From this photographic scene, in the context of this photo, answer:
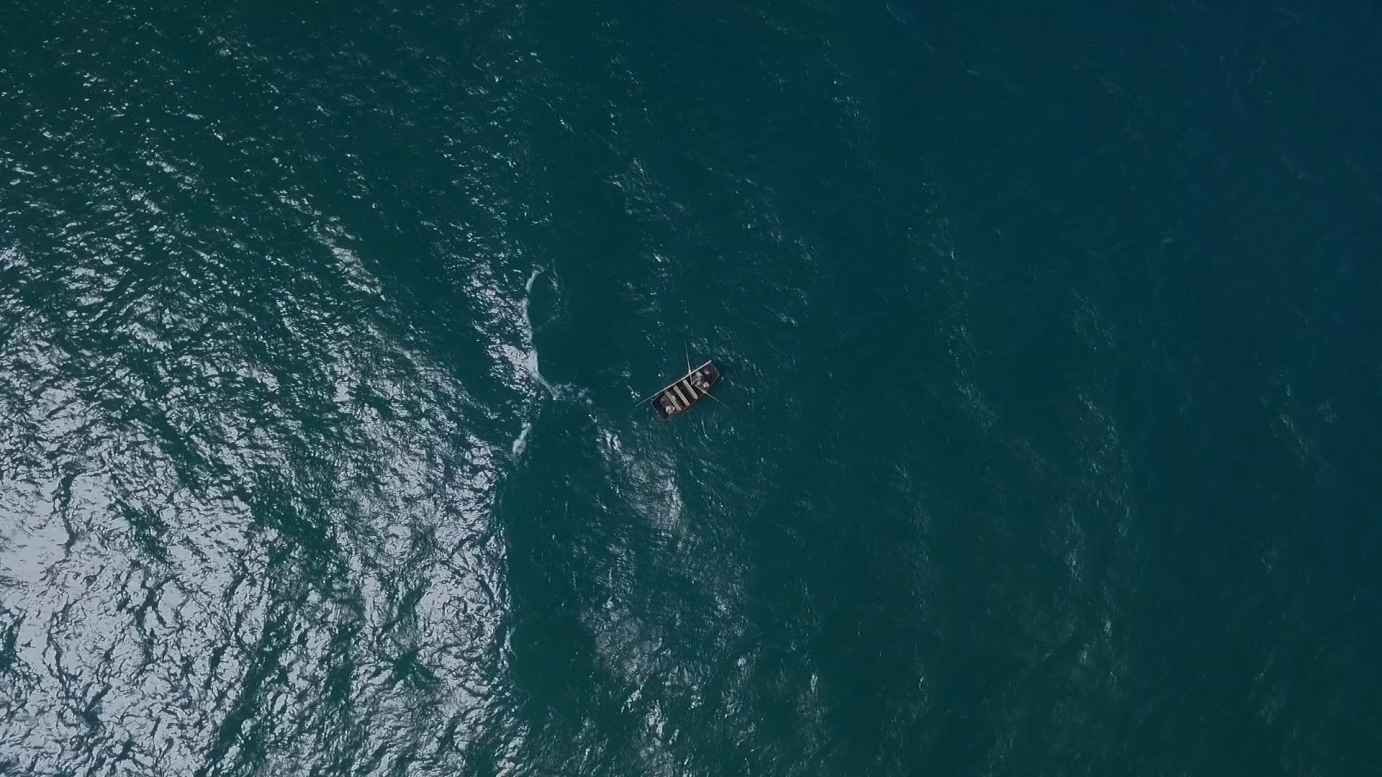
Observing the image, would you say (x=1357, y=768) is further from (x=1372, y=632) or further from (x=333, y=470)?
(x=333, y=470)

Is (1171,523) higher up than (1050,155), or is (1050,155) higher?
(1050,155)

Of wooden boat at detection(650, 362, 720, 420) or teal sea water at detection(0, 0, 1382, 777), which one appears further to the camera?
wooden boat at detection(650, 362, 720, 420)

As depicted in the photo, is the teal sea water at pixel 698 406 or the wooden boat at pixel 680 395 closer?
the teal sea water at pixel 698 406

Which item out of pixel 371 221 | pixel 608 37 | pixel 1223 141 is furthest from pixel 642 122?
pixel 1223 141

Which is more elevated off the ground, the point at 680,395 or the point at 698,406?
the point at 680,395
